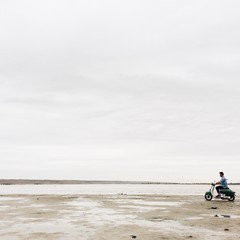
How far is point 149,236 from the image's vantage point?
13773mm

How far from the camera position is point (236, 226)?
52.9 feet

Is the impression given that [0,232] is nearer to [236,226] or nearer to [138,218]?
[138,218]

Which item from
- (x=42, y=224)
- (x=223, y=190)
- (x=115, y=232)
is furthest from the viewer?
(x=223, y=190)

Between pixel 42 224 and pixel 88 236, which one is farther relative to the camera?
pixel 42 224

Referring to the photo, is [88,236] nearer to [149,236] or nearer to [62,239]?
[62,239]

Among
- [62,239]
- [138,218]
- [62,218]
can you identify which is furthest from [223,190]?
[62,239]

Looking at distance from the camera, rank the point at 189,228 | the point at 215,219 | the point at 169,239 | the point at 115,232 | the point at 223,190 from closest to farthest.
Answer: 1. the point at 169,239
2. the point at 115,232
3. the point at 189,228
4. the point at 215,219
5. the point at 223,190

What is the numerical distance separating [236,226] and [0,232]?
9.47 metres

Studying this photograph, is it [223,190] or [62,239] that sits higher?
[223,190]

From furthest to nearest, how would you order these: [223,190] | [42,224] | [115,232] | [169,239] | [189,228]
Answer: [223,190] < [42,224] < [189,228] < [115,232] < [169,239]

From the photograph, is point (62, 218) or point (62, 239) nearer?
point (62, 239)

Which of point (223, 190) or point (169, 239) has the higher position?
point (223, 190)

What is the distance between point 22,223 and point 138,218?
5677mm

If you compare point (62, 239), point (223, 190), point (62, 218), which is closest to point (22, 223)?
point (62, 218)
